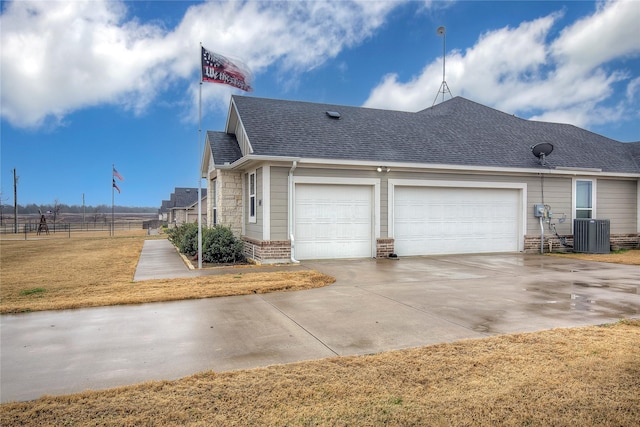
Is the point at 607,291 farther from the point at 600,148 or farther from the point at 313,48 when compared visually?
the point at 313,48

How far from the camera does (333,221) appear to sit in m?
12.9

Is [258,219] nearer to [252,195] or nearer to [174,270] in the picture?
[252,195]

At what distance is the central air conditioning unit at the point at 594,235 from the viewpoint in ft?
48.2

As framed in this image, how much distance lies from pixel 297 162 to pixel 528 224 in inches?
357

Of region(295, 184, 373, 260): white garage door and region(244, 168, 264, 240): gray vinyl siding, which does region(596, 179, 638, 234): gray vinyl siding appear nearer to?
region(295, 184, 373, 260): white garage door

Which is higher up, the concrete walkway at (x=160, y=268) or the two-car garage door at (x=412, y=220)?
the two-car garage door at (x=412, y=220)

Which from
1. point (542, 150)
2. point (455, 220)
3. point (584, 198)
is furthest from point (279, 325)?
point (584, 198)

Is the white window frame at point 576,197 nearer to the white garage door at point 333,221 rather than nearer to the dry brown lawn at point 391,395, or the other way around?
the white garage door at point 333,221

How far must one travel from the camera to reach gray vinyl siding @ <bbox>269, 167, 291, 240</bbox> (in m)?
11.9

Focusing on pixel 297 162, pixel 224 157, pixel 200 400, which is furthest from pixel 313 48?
pixel 200 400

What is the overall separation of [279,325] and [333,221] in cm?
744

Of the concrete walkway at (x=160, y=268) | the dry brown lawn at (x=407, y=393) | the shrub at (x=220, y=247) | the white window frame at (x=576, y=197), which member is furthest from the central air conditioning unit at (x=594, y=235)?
the concrete walkway at (x=160, y=268)

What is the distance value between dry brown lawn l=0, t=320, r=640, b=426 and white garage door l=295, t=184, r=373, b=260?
27.3ft

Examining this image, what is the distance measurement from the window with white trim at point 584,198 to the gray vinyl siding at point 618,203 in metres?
0.31
